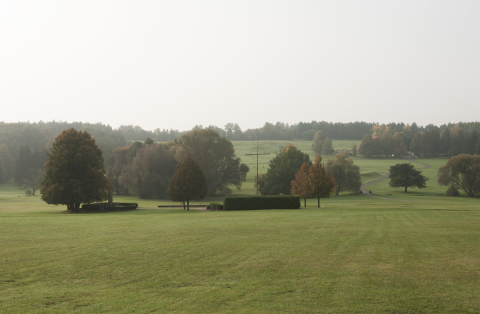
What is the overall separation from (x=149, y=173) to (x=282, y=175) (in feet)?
83.2

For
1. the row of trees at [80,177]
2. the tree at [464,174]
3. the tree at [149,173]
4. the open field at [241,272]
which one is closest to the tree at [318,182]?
the row of trees at [80,177]

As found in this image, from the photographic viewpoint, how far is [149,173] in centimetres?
6675

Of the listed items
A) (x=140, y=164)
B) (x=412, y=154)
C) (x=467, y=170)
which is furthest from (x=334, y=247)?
(x=412, y=154)

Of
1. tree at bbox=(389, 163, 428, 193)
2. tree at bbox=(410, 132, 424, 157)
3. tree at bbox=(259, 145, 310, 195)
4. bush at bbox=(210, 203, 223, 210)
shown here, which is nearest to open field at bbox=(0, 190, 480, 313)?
bush at bbox=(210, 203, 223, 210)

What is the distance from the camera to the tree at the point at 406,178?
75.8m

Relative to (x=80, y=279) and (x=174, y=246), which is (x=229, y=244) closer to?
(x=174, y=246)

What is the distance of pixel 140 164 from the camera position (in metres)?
67.4

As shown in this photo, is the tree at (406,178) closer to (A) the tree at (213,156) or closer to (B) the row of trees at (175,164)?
(B) the row of trees at (175,164)

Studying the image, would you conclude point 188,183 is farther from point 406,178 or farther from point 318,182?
point 406,178

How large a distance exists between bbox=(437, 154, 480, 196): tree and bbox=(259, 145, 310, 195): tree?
2958 cm

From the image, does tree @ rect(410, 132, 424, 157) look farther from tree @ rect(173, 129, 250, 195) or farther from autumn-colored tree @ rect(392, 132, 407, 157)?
tree @ rect(173, 129, 250, 195)

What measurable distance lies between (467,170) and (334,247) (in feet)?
236

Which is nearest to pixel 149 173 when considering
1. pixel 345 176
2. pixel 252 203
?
pixel 252 203

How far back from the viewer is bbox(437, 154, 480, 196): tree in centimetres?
7000
